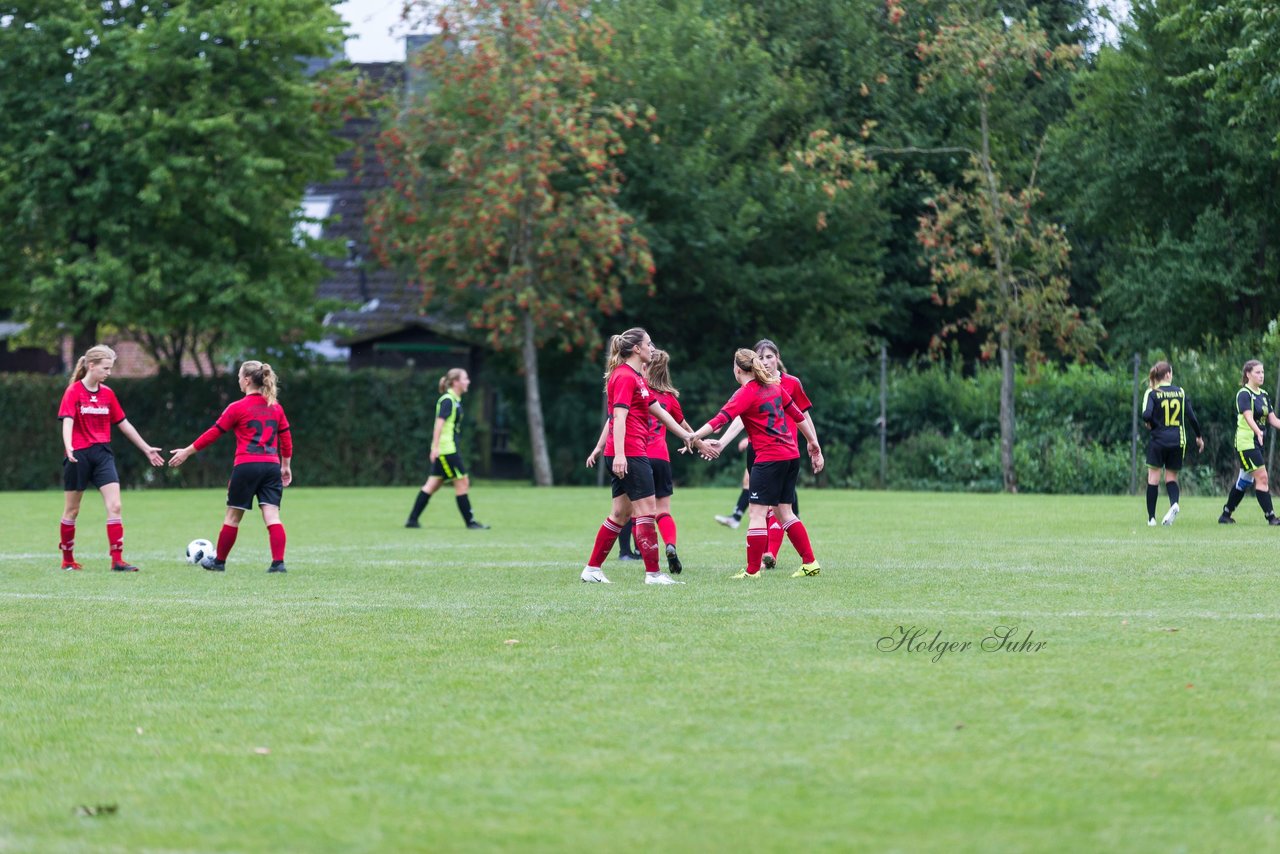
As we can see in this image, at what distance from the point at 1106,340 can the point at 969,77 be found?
842 cm

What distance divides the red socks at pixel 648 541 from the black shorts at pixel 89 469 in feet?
15.3

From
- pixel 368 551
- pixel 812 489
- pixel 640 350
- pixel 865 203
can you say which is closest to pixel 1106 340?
pixel 865 203

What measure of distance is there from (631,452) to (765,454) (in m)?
1.01

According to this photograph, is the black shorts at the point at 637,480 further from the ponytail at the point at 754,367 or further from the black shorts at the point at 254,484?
the black shorts at the point at 254,484

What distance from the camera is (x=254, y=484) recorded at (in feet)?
44.5

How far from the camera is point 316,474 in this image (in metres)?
33.9

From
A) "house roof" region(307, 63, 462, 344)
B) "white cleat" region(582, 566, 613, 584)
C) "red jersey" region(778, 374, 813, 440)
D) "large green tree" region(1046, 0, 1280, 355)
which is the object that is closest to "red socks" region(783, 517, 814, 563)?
"red jersey" region(778, 374, 813, 440)

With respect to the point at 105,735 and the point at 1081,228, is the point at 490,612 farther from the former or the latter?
the point at 1081,228

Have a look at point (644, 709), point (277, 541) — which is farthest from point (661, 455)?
point (644, 709)

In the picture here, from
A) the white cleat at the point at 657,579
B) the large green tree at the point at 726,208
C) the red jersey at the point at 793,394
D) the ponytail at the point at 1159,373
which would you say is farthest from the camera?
the large green tree at the point at 726,208

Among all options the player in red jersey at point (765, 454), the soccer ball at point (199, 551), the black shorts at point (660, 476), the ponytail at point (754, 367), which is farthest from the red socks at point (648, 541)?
the soccer ball at point (199, 551)

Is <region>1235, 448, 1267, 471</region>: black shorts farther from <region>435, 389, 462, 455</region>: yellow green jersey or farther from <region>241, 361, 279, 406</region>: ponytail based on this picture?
<region>241, 361, 279, 406</region>: ponytail

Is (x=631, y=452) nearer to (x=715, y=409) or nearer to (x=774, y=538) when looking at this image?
(x=774, y=538)

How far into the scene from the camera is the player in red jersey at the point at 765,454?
12.3 m
